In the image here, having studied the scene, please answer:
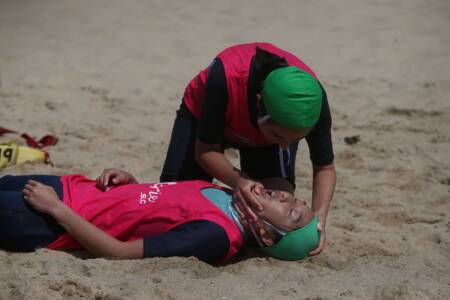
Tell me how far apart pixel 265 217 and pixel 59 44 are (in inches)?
183

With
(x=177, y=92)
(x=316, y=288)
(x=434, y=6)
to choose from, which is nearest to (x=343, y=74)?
(x=177, y=92)

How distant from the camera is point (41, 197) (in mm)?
3348

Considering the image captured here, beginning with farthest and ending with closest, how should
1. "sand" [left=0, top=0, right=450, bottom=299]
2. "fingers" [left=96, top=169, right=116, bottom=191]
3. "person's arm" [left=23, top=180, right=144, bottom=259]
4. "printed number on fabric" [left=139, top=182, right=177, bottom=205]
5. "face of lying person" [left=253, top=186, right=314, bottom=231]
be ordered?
"fingers" [left=96, top=169, right=116, bottom=191] < "printed number on fabric" [left=139, top=182, right=177, bottom=205] < "face of lying person" [left=253, top=186, right=314, bottom=231] < "person's arm" [left=23, top=180, right=144, bottom=259] < "sand" [left=0, top=0, right=450, bottom=299]

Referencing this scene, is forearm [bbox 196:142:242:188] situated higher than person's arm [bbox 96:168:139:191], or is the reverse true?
forearm [bbox 196:142:242:188]

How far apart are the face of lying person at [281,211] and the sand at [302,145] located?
0.71 ft

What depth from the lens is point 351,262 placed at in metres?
3.48

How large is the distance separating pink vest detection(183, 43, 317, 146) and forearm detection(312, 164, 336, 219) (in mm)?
353

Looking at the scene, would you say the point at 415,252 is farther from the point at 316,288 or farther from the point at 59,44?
the point at 59,44

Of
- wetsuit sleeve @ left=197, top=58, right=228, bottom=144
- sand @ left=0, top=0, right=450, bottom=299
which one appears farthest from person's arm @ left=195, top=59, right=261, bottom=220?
sand @ left=0, top=0, right=450, bottom=299

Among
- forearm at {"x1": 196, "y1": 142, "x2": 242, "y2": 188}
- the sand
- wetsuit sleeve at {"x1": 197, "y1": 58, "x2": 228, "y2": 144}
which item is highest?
wetsuit sleeve at {"x1": 197, "y1": 58, "x2": 228, "y2": 144}

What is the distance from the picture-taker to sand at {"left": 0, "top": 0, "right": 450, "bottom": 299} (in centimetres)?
310

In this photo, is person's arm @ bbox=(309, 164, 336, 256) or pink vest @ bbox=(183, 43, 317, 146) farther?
person's arm @ bbox=(309, 164, 336, 256)

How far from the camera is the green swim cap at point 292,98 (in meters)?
3.12

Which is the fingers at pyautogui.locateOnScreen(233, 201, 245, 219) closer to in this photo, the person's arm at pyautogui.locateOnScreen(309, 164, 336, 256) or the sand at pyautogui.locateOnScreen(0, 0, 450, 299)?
the sand at pyautogui.locateOnScreen(0, 0, 450, 299)
